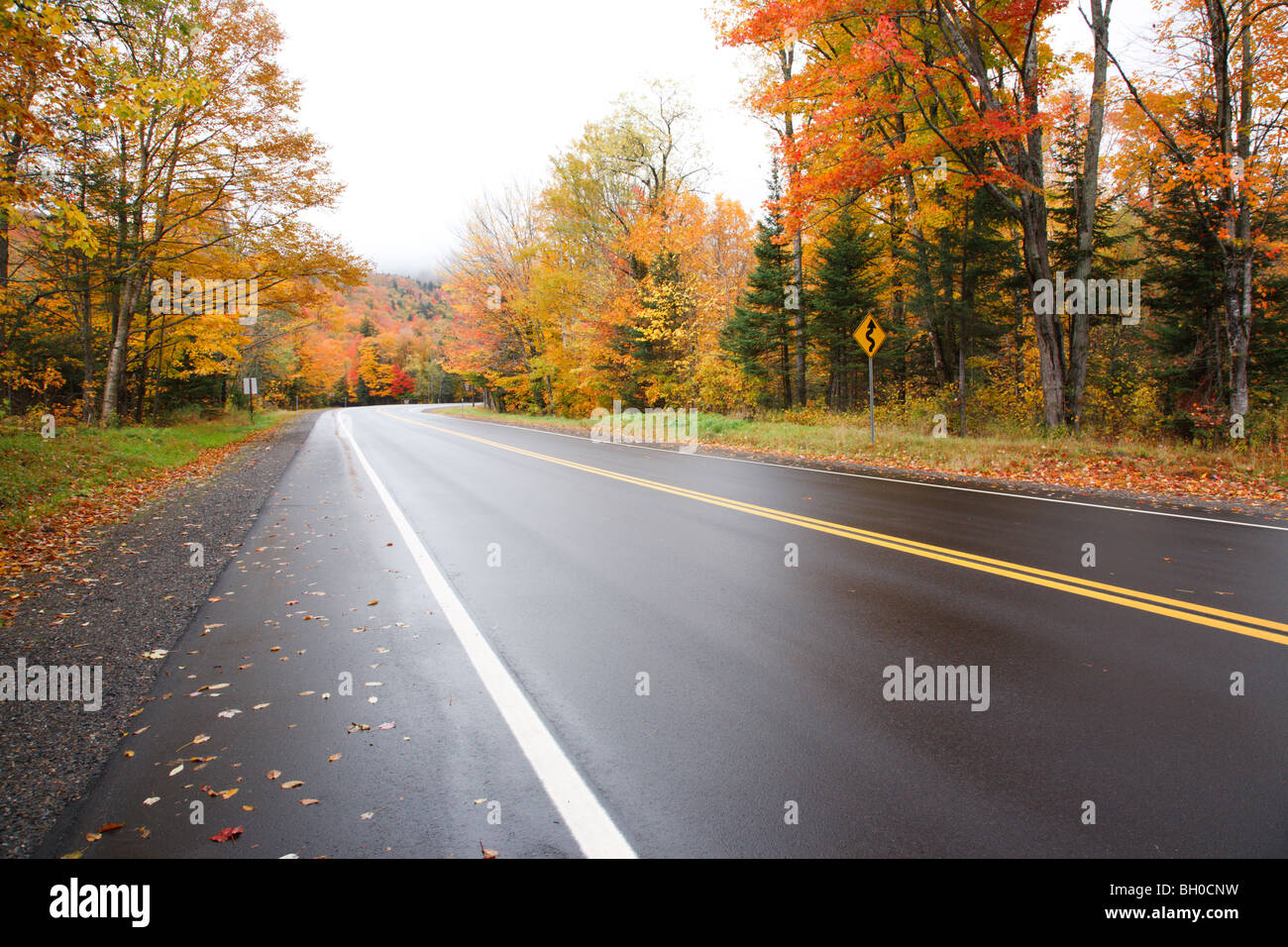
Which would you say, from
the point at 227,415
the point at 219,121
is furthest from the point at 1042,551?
the point at 227,415

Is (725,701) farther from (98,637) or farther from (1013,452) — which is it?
(1013,452)

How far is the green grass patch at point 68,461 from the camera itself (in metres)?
9.11

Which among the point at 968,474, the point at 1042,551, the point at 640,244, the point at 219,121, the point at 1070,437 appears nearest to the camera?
the point at 1042,551

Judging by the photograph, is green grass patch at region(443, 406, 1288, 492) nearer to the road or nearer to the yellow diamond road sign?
the yellow diamond road sign

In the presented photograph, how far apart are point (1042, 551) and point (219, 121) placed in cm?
2297

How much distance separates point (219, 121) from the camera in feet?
59.7

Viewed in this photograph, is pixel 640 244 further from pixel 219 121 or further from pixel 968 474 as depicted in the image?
pixel 968 474

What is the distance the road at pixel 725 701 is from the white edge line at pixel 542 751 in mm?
15

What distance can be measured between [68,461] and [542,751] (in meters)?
13.8

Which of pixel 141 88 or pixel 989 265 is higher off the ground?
pixel 989 265

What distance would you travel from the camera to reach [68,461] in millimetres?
11938

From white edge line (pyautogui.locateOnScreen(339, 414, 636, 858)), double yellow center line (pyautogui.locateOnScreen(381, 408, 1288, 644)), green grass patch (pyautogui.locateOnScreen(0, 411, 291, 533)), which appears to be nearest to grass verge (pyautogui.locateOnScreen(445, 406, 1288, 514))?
double yellow center line (pyautogui.locateOnScreen(381, 408, 1288, 644))

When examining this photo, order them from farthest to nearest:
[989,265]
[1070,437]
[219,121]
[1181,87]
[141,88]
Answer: [989,265]
[219,121]
[1181,87]
[1070,437]
[141,88]

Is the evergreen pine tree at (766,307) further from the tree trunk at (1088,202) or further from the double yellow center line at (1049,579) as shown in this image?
the double yellow center line at (1049,579)
